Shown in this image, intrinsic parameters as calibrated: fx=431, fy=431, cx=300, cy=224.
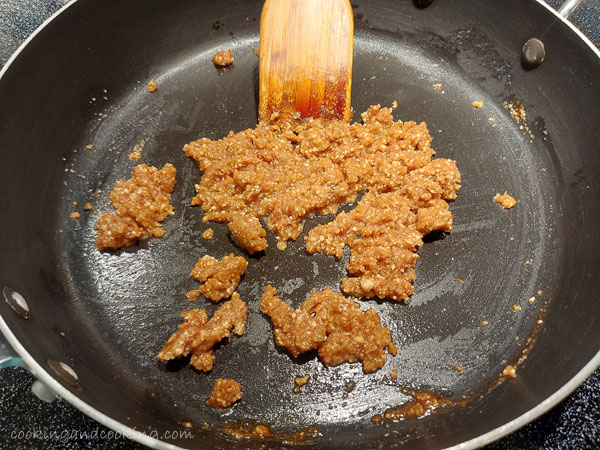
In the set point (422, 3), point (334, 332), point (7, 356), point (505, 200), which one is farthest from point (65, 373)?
point (422, 3)

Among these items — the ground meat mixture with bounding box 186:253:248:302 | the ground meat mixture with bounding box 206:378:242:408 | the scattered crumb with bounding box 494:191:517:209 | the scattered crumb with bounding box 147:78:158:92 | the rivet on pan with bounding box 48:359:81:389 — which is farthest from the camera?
the scattered crumb with bounding box 147:78:158:92

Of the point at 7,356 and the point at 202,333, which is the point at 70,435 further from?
the point at 202,333

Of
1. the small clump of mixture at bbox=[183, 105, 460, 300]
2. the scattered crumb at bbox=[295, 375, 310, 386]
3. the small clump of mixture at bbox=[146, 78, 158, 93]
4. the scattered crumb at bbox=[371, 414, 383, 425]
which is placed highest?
the small clump of mixture at bbox=[183, 105, 460, 300]

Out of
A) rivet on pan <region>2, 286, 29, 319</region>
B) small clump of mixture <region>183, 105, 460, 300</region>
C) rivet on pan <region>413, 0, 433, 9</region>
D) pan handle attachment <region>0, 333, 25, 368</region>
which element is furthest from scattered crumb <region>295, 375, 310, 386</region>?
rivet on pan <region>413, 0, 433, 9</region>

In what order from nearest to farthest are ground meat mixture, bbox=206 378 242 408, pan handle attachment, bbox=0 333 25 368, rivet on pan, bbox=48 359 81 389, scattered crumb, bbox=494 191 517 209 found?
pan handle attachment, bbox=0 333 25 368 < rivet on pan, bbox=48 359 81 389 < ground meat mixture, bbox=206 378 242 408 < scattered crumb, bbox=494 191 517 209

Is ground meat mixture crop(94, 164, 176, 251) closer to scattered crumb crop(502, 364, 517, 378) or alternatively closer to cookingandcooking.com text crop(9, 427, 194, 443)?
cookingandcooking.com text crop(9, 427, 194, 443)

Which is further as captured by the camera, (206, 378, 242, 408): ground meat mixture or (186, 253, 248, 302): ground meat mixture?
(186, 253, 248, 302): ground meat mixture
